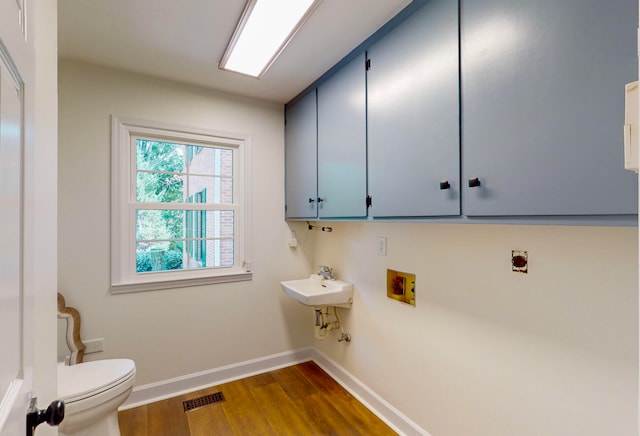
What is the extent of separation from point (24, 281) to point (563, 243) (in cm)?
163

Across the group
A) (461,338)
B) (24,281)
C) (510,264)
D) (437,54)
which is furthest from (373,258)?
(24,281)

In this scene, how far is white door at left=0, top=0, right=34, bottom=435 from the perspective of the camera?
46 cm

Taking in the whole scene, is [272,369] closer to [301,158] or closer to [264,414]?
[264,414]

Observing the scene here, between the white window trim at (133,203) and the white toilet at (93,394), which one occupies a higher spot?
the white window trim at (133,203)

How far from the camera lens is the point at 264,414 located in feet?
6.49

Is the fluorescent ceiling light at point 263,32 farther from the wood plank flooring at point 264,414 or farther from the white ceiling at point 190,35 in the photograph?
the wood plank flooring at point 264,414

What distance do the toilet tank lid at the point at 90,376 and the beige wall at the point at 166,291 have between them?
1.33ft

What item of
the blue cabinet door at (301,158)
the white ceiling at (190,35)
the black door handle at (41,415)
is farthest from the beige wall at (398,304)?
the black door handle at (41,415)

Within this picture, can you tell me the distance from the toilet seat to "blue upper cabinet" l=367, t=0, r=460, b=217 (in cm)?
161

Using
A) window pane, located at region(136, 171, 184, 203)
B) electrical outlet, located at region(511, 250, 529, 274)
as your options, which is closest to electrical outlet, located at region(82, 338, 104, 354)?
window pane, located at region(136, 171, 184, 203)

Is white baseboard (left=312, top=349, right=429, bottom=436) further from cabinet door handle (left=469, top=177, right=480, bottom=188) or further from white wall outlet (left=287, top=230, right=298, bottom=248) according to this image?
cabinet door handle (left=469, top=177, right=480, bottom=188)

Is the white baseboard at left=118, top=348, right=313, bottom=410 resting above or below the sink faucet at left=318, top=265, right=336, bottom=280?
below

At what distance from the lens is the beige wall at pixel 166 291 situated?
193 centimetres

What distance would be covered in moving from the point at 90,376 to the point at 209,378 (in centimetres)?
94
